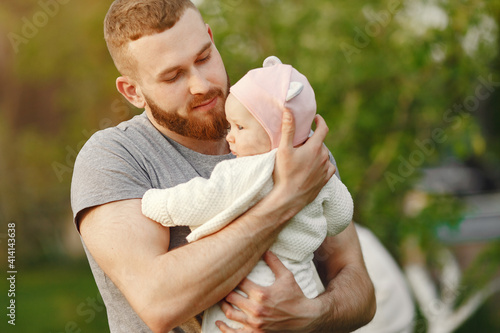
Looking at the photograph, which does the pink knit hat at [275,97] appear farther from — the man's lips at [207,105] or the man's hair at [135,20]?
the man's hair at [135,20]

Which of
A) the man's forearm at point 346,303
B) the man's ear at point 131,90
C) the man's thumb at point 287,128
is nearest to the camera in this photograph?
the man's thumb at point 287,128

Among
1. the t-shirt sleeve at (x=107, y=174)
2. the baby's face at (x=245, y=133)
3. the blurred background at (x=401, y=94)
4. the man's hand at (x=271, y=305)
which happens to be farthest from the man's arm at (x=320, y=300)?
the blurred background at (x=401, y=94)

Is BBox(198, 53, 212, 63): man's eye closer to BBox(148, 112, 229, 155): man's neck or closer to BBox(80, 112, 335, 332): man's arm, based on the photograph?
BBox(148, 112, 229, 155): man's neck

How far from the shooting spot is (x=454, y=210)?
17.3 ft

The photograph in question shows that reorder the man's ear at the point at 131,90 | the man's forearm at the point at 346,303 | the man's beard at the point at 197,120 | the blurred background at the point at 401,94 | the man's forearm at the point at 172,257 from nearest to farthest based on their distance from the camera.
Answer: the man's forearm at the point at 172,257 < the man's forearm at the point at 346,303 < the man's beard at the point at 197,120 < the man's ear at the point at 131,90 < the blurred background at the point at 401,94

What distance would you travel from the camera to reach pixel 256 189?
2.00 m

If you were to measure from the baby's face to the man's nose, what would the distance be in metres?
0.16

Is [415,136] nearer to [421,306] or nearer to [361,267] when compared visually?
[421,306]

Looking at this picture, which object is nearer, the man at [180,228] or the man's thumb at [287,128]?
the man at [180,228]

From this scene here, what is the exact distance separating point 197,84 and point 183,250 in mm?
599

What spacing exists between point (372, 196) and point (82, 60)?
9.21m

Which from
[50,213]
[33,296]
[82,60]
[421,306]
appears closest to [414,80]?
[421,306]

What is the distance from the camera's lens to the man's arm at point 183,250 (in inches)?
75.8

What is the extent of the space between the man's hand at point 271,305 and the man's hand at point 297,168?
8.1 inches
